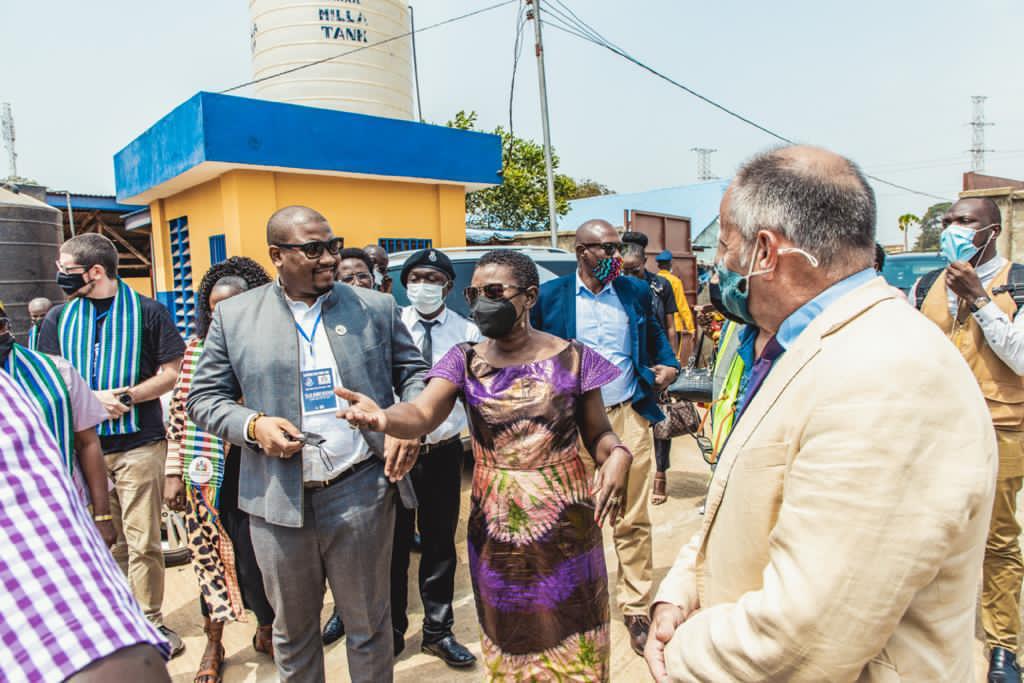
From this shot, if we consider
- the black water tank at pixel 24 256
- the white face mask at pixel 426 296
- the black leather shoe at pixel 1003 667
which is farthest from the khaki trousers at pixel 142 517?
the black leather shoe at pixel 1003 667

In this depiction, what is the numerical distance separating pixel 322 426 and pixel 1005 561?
3051mm

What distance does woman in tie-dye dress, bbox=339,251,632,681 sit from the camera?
225 centimetres

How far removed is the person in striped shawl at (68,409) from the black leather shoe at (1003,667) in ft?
11.8

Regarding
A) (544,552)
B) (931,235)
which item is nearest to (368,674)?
(544,552)

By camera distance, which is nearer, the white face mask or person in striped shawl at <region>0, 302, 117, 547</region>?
person in striped shawl at <region>0, 302, 117, 547</region>

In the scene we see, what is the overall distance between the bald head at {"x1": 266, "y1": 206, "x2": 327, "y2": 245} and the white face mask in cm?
114

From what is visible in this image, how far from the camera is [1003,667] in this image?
2809 mm

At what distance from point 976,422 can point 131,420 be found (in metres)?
3.56

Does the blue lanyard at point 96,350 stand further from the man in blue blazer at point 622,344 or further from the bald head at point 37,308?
the bald head at point 37,308

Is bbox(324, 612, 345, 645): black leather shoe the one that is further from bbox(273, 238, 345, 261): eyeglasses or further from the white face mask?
bbox(273, 238, 345, 261): eyeglasses

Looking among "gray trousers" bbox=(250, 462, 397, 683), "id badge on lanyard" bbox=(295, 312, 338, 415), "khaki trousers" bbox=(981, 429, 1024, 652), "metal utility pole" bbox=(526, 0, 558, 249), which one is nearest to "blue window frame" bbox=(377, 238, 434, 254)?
"metal utility pole" bbox=(526, 0, 558, 249)

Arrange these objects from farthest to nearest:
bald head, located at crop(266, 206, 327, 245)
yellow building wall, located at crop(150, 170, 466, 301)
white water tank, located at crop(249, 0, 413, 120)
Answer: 1. white water tank, located at crop(249, 0, 413, 120)
2. yellow building wall, located at crop(150, 170, 466, 301)
3. bald head, located at crop(266, 206, 327, 245)

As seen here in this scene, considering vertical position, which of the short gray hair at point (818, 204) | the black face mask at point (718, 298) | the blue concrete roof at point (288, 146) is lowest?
the black face mask at point (718, 298)

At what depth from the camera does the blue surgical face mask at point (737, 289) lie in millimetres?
1248
